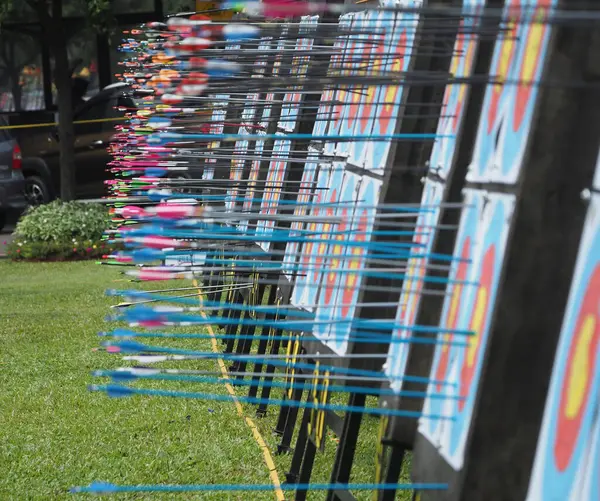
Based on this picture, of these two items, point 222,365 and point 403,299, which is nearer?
point 403,299

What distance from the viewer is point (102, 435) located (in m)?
7.10

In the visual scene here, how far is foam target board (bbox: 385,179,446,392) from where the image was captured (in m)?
3.52

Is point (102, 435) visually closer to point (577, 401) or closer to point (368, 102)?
point (368, 102)

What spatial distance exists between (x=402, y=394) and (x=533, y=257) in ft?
1.90

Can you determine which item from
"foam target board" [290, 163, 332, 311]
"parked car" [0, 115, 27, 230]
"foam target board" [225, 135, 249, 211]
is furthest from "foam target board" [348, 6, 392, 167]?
"parked car" [0, 115, 27, 230]

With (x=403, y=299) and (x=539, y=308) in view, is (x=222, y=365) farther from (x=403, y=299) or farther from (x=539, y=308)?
(x=539, y=308)

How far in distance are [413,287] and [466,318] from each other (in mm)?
537

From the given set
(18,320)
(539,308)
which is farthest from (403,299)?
(18,320)

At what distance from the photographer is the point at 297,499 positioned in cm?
471

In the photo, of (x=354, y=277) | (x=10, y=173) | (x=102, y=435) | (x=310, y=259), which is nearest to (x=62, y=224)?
(x=10, y=173)

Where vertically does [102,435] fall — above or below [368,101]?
below

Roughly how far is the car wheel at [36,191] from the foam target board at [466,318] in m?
19.7

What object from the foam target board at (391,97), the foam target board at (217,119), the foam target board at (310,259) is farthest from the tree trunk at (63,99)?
the foam target board at (391,97)

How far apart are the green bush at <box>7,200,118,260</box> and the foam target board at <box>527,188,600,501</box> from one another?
15265 mm
